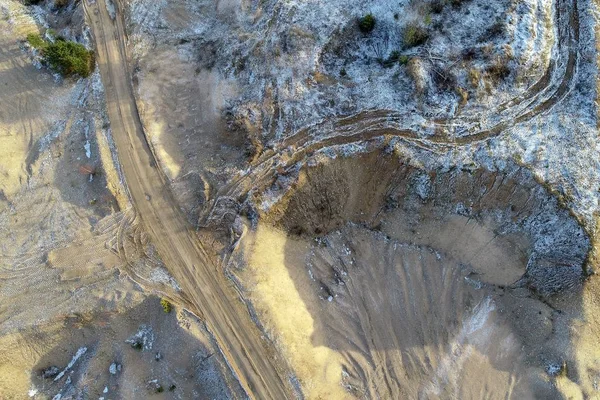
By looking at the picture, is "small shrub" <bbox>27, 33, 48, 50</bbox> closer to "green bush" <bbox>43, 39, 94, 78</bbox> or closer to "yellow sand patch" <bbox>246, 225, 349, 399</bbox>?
"green bush" <bbox>43, 39, 94, 78</bbox>

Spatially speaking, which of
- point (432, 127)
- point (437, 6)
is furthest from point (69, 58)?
point (437, 6)

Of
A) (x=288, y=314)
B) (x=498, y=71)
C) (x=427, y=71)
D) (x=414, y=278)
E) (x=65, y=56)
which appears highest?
(x=65, y=56)

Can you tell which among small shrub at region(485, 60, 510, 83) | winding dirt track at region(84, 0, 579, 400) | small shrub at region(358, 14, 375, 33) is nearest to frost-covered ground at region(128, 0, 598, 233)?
small shrub at region(485, 60, 510, 83)

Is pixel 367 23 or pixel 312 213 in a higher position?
pixel 367 23

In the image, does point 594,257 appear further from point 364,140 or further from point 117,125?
point 117,125

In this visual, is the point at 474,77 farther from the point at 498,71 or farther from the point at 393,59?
the point at 393,59

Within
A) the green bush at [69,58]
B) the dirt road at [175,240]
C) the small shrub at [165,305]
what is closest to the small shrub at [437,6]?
the dirt road at [175,240]
